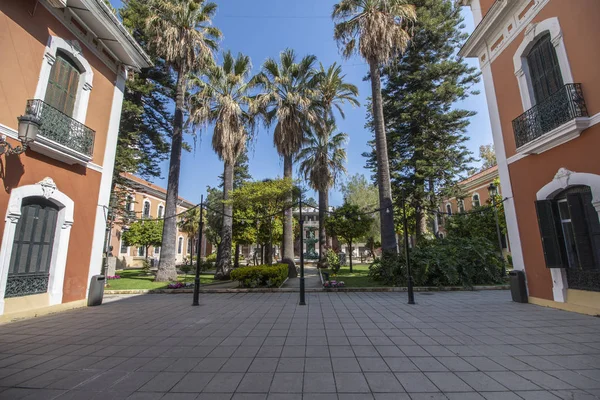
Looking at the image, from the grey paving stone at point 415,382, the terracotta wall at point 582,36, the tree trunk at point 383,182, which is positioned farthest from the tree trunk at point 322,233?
the grey paving stone at point 415,382

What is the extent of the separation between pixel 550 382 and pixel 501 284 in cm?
935

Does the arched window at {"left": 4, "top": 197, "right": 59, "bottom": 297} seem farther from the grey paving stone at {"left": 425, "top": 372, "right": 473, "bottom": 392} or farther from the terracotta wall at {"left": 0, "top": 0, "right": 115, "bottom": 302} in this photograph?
the grey paving stone at {"left": 425, "top": 372, "right": 473, "bottom": 392}

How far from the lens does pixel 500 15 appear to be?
831 cm

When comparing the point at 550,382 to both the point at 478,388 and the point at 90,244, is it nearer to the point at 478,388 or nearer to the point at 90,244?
the point at 478,388

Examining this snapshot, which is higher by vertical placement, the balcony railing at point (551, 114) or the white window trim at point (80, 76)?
the white window trim at point (80, 76)

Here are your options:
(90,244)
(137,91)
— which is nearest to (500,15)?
(90,244)

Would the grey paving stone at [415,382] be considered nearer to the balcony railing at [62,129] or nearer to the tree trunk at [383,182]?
the tree trunk at [383,182]

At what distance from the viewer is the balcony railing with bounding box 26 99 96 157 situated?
6566 mm

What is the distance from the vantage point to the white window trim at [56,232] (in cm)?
609

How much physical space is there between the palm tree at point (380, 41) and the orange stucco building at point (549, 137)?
4.32 m

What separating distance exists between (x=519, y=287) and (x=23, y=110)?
1394 centimetres

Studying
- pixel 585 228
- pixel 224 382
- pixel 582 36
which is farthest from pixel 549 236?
pixel 224 382

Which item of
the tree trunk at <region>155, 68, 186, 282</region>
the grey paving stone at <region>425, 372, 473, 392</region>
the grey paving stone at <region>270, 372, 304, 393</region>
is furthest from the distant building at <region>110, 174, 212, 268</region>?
the grey paving stone at <region>425, 372, 473, 392</region>

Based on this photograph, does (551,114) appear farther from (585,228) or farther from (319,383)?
(319,383)
